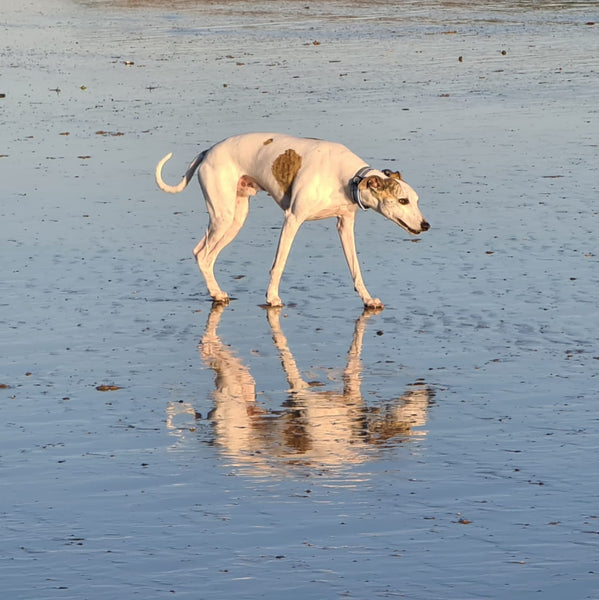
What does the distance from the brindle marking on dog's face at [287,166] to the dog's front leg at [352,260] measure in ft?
1.84

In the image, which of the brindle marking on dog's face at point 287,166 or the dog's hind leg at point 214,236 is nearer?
the brindle marking on dog's face at point 287,166

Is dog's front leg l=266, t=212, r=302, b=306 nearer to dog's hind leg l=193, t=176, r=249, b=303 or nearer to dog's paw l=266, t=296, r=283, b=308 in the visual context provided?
dog's paw l=266, t=296, r=283, b=308

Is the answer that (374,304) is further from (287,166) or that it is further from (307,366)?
(307,366)

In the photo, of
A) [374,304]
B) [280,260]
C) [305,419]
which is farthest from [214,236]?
[305,419]

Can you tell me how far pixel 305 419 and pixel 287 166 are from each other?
3.50 m

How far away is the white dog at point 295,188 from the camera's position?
39.0 feet

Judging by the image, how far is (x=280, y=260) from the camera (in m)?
12.1

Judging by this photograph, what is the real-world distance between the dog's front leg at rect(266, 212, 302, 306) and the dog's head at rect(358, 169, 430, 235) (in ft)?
2.17

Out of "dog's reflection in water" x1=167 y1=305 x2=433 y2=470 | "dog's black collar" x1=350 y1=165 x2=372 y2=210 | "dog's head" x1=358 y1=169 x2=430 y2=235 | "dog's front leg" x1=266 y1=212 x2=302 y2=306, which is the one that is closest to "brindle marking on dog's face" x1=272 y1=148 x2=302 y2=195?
"dog's front leg" x1=266 y1=212 x2=302 y2=306

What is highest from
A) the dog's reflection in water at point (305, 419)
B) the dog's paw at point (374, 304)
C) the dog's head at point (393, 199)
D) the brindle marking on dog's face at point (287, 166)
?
the brindle marking on dog's face at point (287, 166)

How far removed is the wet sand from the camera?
7.02 m

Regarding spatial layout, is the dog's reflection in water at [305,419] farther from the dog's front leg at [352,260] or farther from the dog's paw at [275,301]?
the dog's paw at [275,301]

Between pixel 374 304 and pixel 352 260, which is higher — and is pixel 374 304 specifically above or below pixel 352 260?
below

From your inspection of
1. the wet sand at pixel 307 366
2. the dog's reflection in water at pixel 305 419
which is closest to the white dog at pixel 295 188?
the wet sand at pixel 307 366
